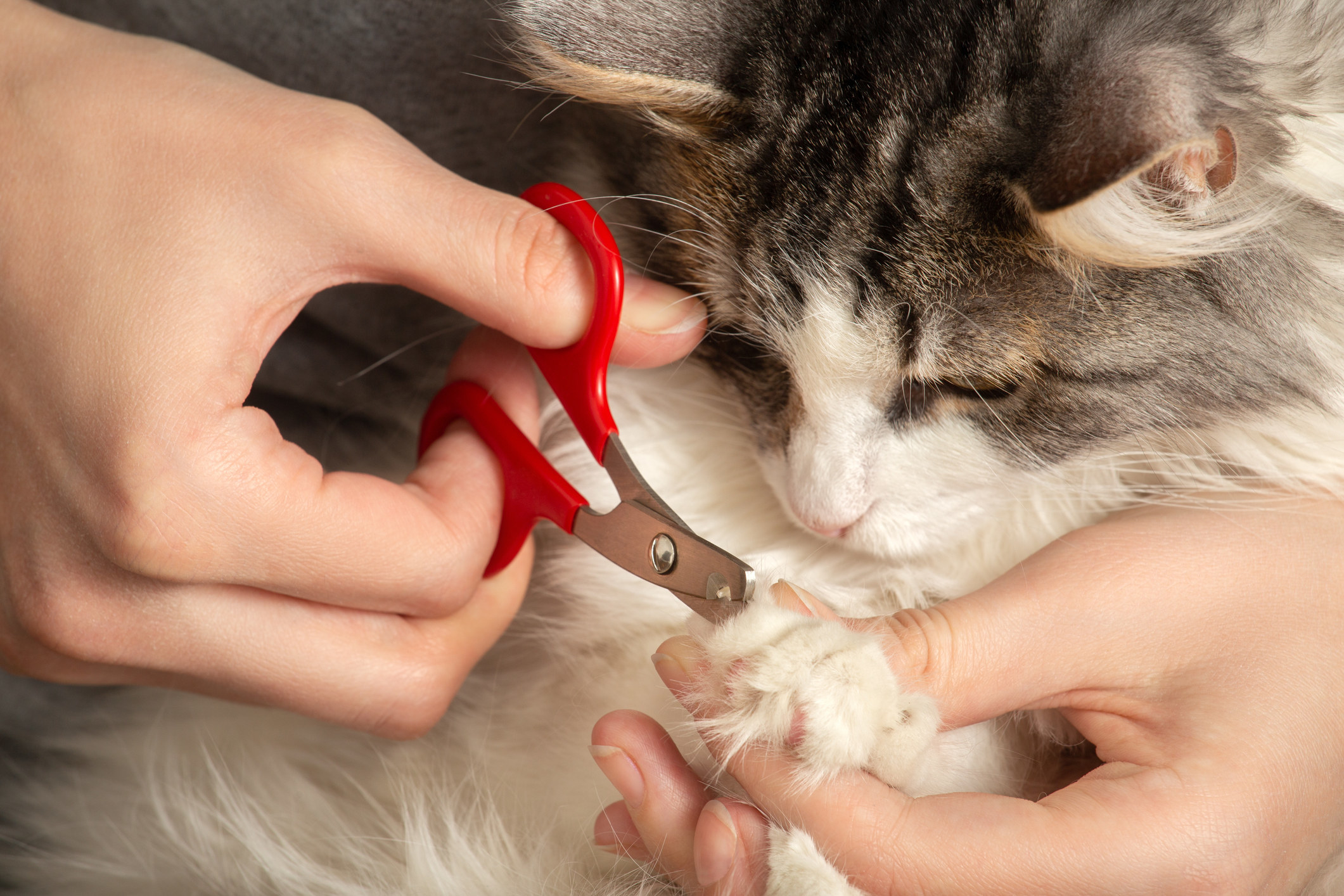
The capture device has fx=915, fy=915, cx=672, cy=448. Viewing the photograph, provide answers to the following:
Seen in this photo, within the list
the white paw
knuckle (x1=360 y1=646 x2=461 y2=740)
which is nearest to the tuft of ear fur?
the white paw

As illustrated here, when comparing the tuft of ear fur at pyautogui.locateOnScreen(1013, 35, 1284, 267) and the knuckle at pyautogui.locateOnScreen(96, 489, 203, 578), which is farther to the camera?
the knuckle at pyautogui.locateOnScreen(96, 489, 203, 578)

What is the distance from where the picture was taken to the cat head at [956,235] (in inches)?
26.4

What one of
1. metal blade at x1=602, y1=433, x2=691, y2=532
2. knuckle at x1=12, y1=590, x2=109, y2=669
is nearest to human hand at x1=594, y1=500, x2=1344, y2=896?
metal blade at x1=602, y1=433, x2=691, y2=532

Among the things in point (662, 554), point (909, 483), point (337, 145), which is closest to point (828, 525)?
point (909, 483)

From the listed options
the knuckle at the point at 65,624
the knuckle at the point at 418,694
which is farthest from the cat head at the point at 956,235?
the knuckle at the point at 65,624

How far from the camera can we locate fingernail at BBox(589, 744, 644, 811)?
0.71 metres

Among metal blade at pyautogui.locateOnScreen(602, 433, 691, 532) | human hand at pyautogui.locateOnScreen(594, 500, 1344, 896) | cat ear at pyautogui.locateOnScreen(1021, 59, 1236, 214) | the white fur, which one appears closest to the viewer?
cat ear at pyautogui.locateOnScreen(1021, 59, 1236, 214)

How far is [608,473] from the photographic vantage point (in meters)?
0.81

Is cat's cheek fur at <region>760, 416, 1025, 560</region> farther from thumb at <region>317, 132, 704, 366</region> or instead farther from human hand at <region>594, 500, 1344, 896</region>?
thumb at <region>317, 132, 704, 366</region>

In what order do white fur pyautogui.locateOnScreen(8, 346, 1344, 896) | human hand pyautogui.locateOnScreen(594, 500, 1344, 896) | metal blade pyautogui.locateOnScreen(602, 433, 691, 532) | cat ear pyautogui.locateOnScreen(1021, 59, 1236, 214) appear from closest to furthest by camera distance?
cat ear pyautogui.locateOnScreen(1021, 59, 1236, 214), human hand pyautogui.locateOnScreen(594, 500, 1344, 896), metal blade pyautogui.locateOnScreen(602, 433, 691, 532), white fur pyautogui.locateOnScreen(8, 346, 1344, 896)

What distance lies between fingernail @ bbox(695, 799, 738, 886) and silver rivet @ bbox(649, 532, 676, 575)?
0.18 meters

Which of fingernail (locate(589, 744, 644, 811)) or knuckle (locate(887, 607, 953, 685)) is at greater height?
knuckle (locate(887, 607, 953, 685))

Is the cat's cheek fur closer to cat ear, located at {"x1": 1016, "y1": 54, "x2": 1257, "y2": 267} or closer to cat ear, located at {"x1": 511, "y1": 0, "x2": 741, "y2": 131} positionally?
cat ear, located at {"x1": 1016, "y1": 54, "x2": 1257, "y2": 267}

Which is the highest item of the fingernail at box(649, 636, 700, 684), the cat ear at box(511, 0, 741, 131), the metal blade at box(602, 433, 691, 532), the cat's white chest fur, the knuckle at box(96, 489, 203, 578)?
the cat ear at box(511, 0, 741, 131)
